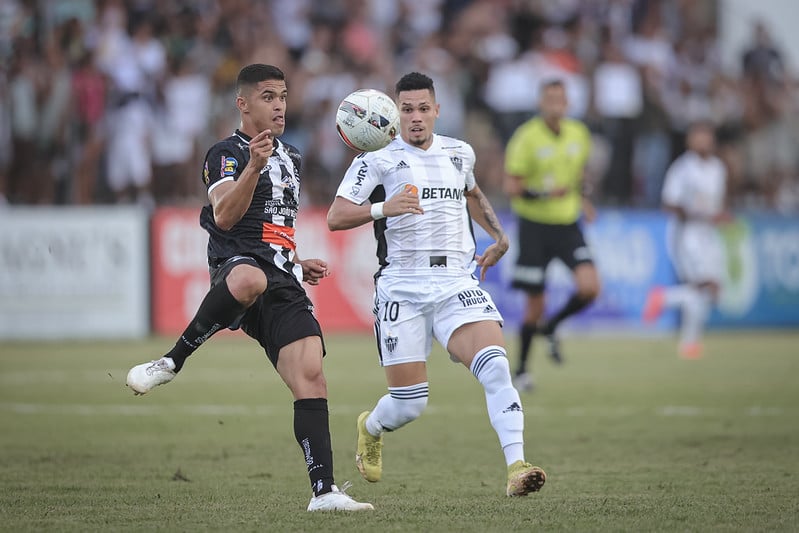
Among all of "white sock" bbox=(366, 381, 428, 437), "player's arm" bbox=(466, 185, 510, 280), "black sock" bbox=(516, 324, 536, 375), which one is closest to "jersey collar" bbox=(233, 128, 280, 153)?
"player's arm" bbox=(466, 185, 510, 280)

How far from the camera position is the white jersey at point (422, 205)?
786cm

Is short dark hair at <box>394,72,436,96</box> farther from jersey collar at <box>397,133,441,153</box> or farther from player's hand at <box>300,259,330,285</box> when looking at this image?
player's hand at <box>300,259,330,285</box>

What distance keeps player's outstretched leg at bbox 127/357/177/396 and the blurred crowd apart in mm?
13027

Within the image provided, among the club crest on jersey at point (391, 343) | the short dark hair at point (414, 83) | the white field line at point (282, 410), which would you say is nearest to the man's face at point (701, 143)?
the white field line at point (282, 410)

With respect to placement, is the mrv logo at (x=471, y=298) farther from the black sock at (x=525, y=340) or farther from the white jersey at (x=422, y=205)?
the black sock at (x=525, y=340)

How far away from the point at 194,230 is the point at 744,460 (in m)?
12.3

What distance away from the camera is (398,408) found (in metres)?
7.82

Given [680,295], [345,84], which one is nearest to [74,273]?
[345,84]

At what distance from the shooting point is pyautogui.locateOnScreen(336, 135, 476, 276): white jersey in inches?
309

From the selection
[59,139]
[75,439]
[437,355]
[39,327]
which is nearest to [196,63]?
[59,139]

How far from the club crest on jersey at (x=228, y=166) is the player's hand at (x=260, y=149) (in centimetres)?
41

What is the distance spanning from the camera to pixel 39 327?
62.5 feet

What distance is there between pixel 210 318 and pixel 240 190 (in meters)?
Result: 0.73

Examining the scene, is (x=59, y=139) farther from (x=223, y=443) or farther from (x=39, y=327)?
(x=223, y=443)
